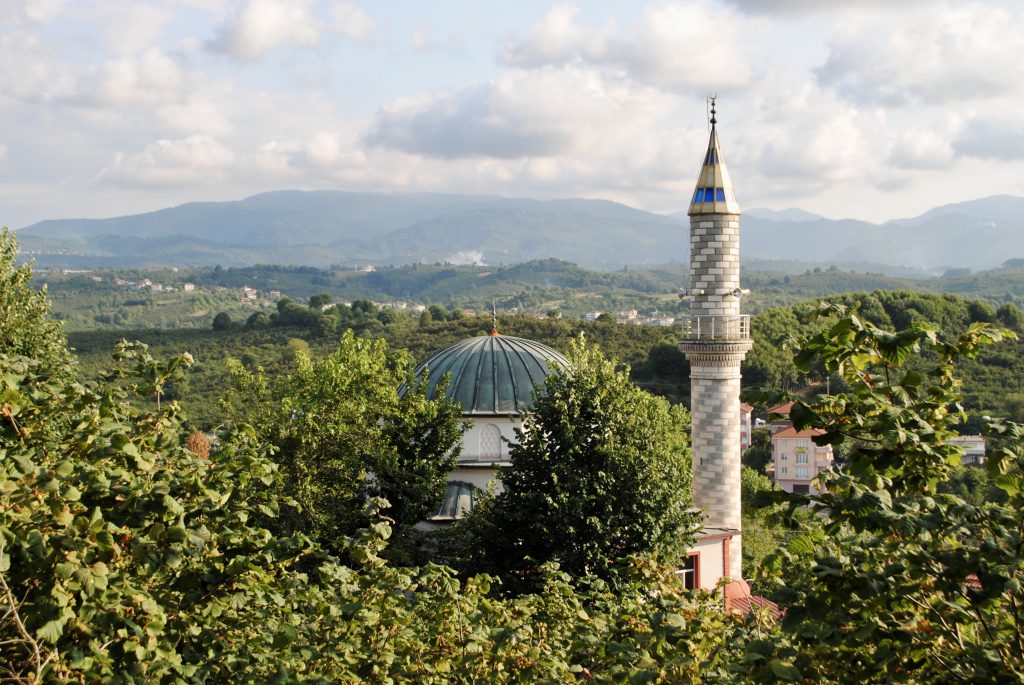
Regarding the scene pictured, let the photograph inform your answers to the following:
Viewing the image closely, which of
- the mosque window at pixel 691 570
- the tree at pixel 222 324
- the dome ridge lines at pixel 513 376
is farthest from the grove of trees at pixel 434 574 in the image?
the tree at pixel 222 324

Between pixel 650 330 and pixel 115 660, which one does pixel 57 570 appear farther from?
pixel 650 330

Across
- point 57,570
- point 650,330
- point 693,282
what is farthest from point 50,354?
point 650,330

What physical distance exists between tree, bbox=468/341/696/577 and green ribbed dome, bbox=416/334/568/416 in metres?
4.93

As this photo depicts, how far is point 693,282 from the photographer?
24484 mm

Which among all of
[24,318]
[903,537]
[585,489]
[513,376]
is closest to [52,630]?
[903,537]

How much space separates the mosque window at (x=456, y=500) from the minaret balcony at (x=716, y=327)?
6440mm

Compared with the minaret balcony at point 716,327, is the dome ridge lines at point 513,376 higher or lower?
lower

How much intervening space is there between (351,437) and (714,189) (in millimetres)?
10683

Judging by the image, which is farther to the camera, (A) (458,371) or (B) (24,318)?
(A) (458,371)

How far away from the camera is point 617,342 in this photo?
78.4m

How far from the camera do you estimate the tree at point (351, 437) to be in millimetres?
19656

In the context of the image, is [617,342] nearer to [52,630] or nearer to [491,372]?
[491,372]

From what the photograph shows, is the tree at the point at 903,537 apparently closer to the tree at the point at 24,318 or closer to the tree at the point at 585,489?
the tree at the point at 585,489

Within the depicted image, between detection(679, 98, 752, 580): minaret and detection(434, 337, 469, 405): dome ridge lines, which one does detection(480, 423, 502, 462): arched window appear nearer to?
detection(434, 337, 469, 405): dome ridge lines
